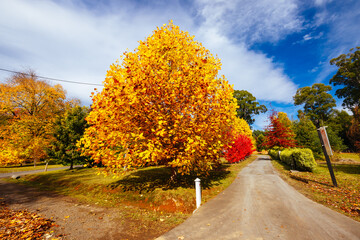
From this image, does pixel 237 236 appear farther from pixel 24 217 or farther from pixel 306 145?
pixel 306 145

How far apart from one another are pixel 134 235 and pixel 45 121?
23471mm

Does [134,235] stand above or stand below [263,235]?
below

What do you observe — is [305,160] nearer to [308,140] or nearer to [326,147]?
[326,147]

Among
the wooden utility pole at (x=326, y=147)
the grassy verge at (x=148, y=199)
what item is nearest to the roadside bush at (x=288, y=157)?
the wooden utility pole at (x=326, y=147)

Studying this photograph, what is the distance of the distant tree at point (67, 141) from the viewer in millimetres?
16312

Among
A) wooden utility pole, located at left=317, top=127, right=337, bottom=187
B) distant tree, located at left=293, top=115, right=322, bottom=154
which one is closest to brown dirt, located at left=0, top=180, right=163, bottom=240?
wooden utility pole, located at left=317, top=127, right=337, bottom=187

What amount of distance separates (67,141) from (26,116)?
806 cm

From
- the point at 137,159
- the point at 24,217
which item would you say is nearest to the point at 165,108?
the point at 137,159

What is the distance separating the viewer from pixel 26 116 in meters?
19.3

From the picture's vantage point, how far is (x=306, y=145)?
819 inches

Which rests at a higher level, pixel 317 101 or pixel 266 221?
pixel 317 101

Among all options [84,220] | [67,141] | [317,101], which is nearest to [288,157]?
[84,220]

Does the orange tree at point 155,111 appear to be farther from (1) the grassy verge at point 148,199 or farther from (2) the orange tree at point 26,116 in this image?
(2) the orange tree at point 26,116

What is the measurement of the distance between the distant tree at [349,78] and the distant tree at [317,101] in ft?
52.2
